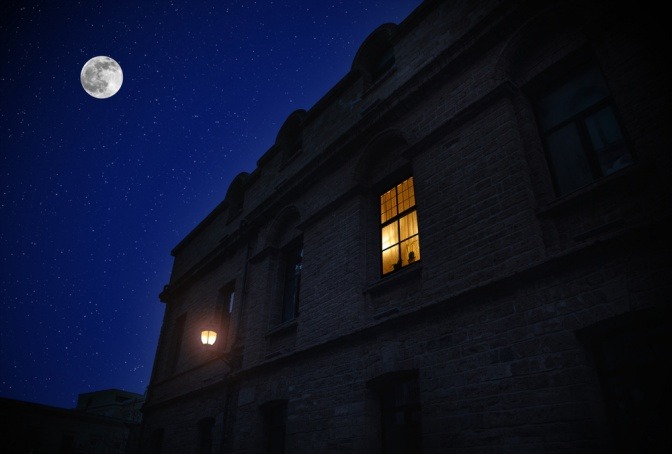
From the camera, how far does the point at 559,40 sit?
227 inches

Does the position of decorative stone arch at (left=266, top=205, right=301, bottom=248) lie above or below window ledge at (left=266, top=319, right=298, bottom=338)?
above

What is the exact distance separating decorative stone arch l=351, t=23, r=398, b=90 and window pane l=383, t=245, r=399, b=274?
14.2ft

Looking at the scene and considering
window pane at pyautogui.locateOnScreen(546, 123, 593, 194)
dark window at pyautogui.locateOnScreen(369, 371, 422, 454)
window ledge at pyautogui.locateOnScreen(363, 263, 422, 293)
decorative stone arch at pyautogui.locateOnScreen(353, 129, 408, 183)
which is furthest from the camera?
decorative stone arch at pyautogui.locateOnScreen(353, 129, 408, 183)

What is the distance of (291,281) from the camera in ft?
32.9

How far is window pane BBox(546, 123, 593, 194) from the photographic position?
16.9ft

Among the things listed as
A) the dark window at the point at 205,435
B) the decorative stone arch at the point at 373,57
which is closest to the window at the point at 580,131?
the decorative stone arch at the point at 373,57

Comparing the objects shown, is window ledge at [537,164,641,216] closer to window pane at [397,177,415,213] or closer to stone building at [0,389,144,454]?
window pane at [397,177,415,213]

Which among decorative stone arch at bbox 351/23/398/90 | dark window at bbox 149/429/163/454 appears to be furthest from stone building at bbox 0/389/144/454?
decorative stone arch at bbox 351/23/398/90

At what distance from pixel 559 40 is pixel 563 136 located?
1.43 m

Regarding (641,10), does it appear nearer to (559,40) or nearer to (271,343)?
(559,40)

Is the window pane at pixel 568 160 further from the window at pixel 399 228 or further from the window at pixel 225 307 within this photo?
the window at pixel 225 307

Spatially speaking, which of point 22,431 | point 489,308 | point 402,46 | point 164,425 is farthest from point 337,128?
point 22,431

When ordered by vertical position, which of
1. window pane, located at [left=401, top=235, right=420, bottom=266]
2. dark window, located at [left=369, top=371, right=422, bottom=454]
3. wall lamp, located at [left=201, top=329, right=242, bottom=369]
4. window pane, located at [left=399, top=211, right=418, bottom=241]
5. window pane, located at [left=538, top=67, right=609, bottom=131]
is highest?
window pane, located at [left=538, top=67, right=609, bottom=131]

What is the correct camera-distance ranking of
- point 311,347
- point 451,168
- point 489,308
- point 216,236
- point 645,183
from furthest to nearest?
point 216,236, point 311,347, point 451,168, point 489,308, point 645,183
